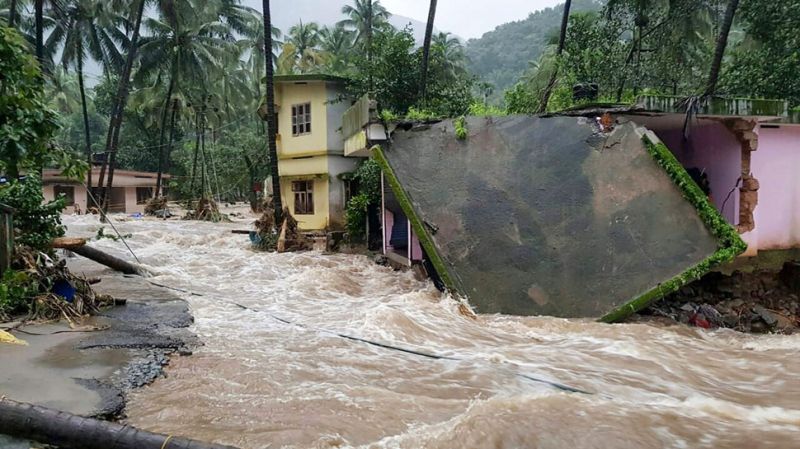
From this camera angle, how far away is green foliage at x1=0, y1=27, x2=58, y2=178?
6.82m

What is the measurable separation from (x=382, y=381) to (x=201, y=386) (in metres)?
1.77

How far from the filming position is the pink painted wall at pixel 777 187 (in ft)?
29.3

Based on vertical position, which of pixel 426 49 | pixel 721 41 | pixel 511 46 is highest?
pixel 511 46

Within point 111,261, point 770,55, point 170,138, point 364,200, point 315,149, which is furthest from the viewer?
point 170,138

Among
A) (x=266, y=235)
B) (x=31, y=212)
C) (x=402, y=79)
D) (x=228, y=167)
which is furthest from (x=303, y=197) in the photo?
(x=228, y=167)

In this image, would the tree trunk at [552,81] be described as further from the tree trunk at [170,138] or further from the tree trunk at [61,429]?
the tree trunk at [170,138]

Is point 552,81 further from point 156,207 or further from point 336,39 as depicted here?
point 336,39

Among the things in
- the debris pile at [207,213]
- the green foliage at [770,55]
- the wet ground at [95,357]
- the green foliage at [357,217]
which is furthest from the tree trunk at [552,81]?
the debris pile at [207,213]

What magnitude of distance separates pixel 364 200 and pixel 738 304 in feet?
32.6

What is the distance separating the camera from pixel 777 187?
903 centimetres

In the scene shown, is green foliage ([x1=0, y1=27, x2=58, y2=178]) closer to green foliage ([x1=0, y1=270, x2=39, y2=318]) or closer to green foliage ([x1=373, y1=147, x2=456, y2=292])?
green foliage ([x1=0, y1=270, x2=39, y2=318])

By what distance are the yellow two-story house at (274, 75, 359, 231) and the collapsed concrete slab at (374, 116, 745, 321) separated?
910cm

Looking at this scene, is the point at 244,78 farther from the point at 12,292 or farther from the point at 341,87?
the point at 12,292

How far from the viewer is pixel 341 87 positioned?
1930 cm
